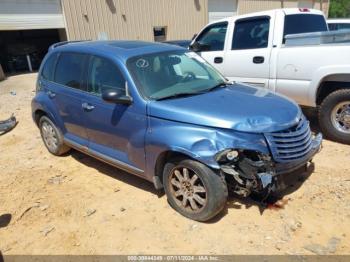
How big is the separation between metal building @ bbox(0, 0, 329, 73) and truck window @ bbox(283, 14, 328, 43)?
36.2ft

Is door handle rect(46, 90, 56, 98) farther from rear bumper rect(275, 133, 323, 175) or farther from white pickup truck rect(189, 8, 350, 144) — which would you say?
rear bumper rect(275, 133, 323, 175)

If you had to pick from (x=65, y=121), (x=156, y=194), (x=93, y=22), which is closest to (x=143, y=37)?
(x=93, y=22)

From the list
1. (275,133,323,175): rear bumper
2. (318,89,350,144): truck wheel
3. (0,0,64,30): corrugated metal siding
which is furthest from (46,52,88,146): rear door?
(0,0,64,30): corrugated metal siding

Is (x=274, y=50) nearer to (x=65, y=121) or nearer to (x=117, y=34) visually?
(x=65, y=121)

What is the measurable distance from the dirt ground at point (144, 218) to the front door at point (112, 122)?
0.50m

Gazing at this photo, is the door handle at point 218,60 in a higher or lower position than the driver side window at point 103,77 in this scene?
lower

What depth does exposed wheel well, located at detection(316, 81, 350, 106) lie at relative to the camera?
518cm

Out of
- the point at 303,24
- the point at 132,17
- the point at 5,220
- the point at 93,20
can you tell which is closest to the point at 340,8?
the point at 132,17

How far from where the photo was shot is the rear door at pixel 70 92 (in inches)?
176

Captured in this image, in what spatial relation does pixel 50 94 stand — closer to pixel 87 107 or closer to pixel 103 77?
pixel 87 107

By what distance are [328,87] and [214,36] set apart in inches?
96.5

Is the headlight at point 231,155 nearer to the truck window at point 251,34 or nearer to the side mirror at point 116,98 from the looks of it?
the side mirror at point 116,98

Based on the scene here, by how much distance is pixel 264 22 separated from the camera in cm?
596

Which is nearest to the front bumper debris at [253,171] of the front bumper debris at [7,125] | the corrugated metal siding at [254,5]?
the front bumper debris at [7,125]
